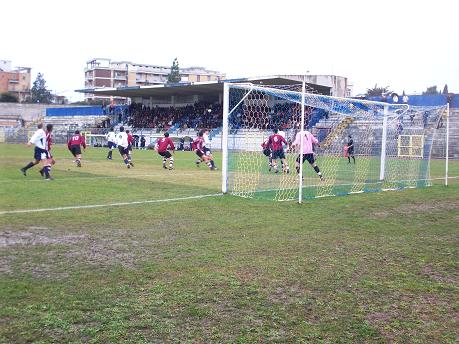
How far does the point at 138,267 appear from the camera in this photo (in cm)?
595

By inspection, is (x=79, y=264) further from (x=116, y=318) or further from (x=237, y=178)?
(x=237, y=178)

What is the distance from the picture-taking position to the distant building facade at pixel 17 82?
8992cm

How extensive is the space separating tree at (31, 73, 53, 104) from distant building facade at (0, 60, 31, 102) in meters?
1.59

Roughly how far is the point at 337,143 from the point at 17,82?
90865mm

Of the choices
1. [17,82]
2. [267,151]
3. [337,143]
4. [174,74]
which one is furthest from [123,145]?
[17,82]

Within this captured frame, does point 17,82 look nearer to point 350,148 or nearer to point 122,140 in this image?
point 122,140

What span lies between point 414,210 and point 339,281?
6234 mm

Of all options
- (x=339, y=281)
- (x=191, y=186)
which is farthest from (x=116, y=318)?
(x=191, y=186)

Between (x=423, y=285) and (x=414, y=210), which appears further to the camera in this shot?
(x=414, y=210)

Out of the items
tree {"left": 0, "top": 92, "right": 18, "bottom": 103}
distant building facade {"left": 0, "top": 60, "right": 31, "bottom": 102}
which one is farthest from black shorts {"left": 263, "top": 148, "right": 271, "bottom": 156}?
distant building facade {"left": 0, "top": 60, "right": 31, "bottom": 102}

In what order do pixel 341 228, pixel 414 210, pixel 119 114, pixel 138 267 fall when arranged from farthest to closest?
pixel 119 114, pixel 414 210, pixel 341 228, pixel 138 267

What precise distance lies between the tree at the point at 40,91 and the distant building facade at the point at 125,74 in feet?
48.8

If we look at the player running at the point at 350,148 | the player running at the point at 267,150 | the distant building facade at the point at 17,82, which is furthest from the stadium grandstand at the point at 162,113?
the distant building facade at the point at 17,82

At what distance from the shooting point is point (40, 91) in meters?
98.9
